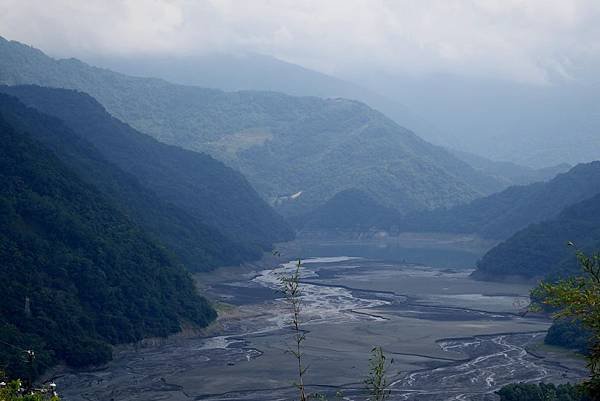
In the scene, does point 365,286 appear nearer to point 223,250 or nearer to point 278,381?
point 223,250

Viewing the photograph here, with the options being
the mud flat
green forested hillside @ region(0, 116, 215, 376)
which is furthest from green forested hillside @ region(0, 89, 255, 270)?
green forested hillside @ region(0, 116, 215, 376)

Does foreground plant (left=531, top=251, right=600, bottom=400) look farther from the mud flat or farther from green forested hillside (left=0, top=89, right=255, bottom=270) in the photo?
green forested hillside (left=0, top=89, right=255, bottom=270)

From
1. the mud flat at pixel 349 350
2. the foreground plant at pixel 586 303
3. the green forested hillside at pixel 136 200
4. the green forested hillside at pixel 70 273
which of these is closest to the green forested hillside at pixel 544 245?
the mud flat at pixel 349 350

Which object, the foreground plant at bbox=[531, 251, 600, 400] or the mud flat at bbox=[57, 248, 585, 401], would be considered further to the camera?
the mud flat at bbox=[57, 248, 585, 401]

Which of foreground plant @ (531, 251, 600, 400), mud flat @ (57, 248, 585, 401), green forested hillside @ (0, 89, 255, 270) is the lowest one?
mud flat @ (57, 248, 585, 401)

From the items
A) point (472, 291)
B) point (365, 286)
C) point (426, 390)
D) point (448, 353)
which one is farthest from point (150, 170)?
point (426, 390)

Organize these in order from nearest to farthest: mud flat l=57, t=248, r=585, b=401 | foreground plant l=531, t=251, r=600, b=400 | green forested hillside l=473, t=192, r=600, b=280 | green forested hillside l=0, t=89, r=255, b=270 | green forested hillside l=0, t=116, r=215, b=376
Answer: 1. foreground plant l=531, t=251, r=600, b=400
2. mud flat l=57, t=248, r=585, b=401
3. green forested hillside l=0, t=116, r=215, b=376
4. green forested hillside l=473, t=192, r=600, b=280
5. green forested hillside l=0, t=89, r=255, b=270

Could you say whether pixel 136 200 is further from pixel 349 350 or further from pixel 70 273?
pixel 349 350

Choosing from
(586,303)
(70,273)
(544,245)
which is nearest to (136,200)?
(70,273)
